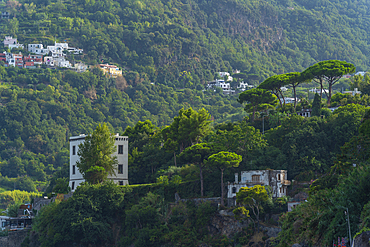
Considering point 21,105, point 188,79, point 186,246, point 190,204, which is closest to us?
point 186,246

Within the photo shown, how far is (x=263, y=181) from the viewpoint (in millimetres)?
59750

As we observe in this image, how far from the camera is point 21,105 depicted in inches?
6531

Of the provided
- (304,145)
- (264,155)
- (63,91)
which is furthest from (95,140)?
(63,91)

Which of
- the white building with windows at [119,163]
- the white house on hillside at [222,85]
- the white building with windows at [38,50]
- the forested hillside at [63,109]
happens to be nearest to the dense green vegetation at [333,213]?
the white building with windows at [119,163]

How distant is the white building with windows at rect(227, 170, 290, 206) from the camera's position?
5891 centimetres

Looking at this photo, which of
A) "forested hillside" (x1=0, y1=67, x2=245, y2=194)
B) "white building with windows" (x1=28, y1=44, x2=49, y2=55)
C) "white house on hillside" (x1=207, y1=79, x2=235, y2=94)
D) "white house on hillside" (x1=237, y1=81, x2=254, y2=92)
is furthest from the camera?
"white building with windows" (x1=28, y1=44, x2=49, y2=55)

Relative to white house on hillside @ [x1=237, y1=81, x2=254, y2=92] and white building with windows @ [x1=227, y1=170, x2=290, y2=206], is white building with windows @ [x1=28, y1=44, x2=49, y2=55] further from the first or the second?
white building with windows @ [x1=227, y1=170, x2=290, y2=206]

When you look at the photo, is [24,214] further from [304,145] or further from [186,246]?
[304,145]

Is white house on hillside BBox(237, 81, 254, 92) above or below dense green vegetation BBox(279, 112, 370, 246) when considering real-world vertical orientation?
above

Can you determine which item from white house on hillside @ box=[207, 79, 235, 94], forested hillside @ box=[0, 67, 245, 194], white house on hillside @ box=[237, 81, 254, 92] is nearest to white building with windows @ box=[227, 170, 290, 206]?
forested hillside @ box=[0, 67, 245, 194]

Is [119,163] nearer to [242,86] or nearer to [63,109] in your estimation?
[63,109]

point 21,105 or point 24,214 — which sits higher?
point 21,105

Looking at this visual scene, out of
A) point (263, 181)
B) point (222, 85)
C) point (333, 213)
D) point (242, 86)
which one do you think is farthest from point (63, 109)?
point (333, 213)

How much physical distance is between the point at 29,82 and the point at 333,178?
504 feet
